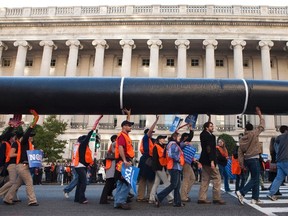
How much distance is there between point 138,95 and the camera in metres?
6.61

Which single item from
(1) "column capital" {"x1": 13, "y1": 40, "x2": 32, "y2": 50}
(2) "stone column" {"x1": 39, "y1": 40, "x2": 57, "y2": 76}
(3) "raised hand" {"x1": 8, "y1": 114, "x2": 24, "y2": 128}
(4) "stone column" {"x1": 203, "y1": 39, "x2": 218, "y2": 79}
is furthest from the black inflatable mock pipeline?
(1) "column capital" {"x1": 13, "y1": 40, "x2": 32, "y2": 50}

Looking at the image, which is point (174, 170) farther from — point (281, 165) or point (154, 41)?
point (154, 41)

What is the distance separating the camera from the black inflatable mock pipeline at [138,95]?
21.8ft

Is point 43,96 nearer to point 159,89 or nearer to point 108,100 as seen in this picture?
point 108,100

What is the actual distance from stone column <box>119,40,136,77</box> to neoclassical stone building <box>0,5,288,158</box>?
0.38 ft

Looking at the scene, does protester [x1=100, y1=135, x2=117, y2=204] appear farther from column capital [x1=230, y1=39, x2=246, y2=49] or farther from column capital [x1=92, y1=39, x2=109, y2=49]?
column capital [x1=230, y1=39, x2=246, y2=49]

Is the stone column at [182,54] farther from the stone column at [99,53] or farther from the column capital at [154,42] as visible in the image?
the stone column at [99,53]

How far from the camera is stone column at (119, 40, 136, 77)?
115ft

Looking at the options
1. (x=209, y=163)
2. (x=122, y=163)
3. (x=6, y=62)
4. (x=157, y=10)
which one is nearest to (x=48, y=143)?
(x=122, y=163)

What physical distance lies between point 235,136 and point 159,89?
2760 cm

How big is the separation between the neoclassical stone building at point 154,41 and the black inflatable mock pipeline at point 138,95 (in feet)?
85.3

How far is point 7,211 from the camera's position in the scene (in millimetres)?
6422

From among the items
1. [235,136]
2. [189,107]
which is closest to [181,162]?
[189,107]

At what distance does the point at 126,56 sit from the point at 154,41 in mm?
3755
